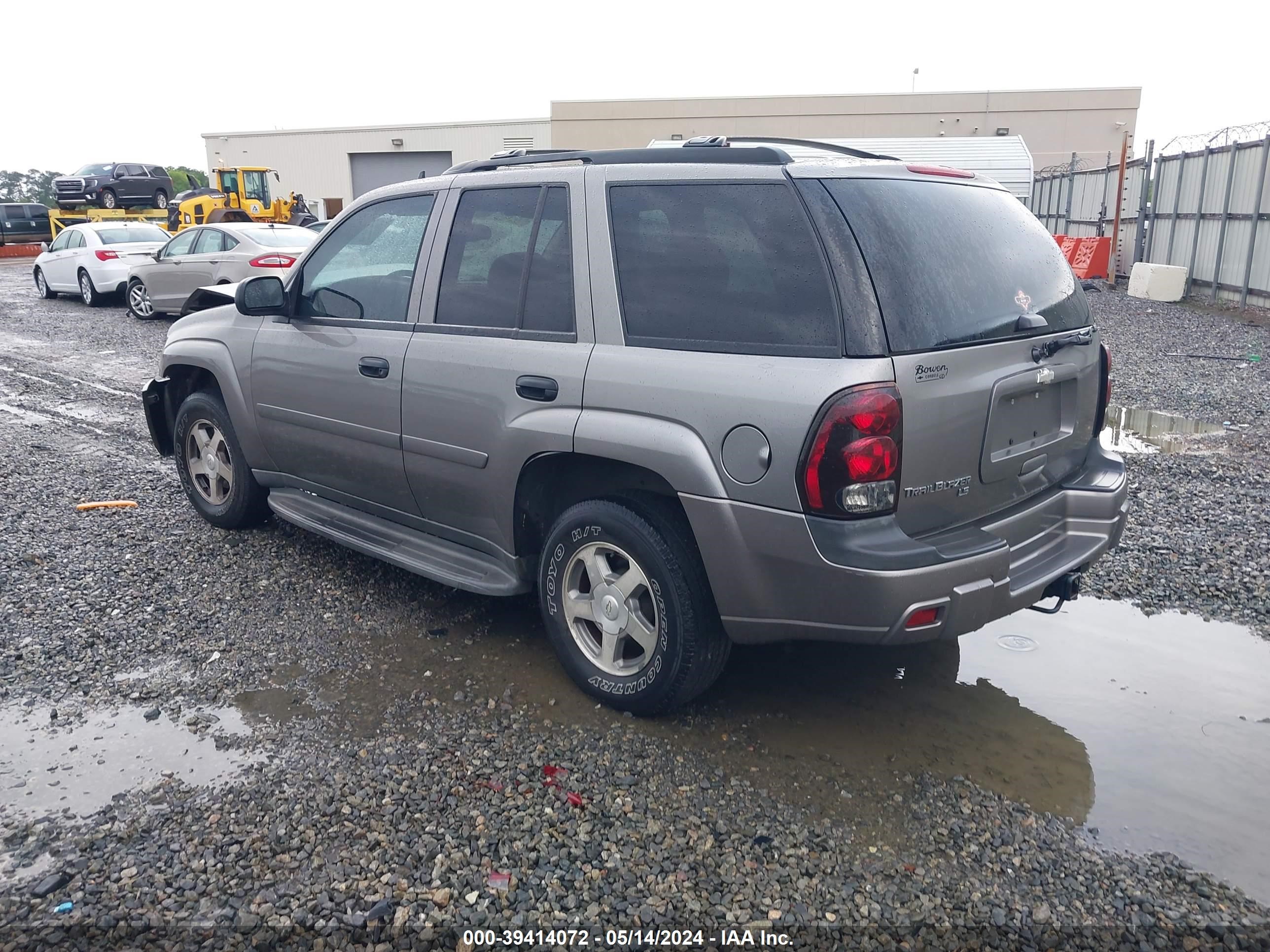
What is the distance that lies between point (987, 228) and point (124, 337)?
45.2 feet

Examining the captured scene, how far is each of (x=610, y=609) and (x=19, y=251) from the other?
126ft

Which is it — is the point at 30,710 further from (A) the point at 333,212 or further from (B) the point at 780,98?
(A) the point at 333,212

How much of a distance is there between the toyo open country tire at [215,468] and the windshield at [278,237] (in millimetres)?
9404

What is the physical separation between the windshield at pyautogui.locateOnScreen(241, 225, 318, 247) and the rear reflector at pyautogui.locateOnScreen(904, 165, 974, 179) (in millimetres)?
12377

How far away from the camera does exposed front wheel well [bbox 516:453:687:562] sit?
11.4 ft

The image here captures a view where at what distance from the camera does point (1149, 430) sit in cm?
807

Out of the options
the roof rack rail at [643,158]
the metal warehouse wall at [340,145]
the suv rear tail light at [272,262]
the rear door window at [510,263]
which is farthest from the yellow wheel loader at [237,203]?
the rear door window at [510,263]

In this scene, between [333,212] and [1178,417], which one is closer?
[1178,417]

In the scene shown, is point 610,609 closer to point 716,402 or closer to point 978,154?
point 716,402

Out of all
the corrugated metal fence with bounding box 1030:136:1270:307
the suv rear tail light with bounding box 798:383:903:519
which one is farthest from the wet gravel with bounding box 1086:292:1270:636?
the corrugated metal fence with bounding box 1030:136:1270:307

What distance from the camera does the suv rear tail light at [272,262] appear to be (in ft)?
46.1

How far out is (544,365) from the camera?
3680mm

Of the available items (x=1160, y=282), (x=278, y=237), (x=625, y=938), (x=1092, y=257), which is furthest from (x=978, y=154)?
(x=625, y=938)

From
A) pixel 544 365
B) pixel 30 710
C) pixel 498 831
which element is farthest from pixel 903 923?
pixel 30 710
